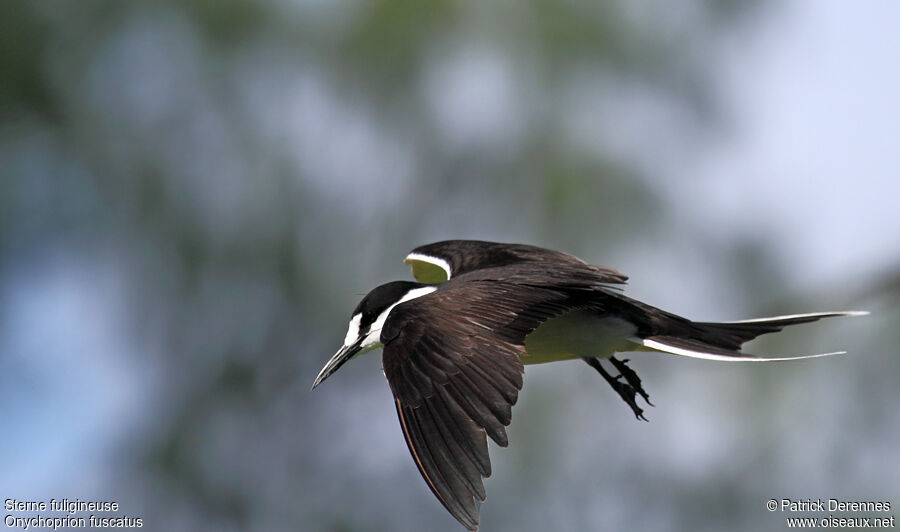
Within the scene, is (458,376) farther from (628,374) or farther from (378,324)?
(628,374)

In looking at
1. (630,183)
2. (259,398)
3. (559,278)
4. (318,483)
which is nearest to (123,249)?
(259,398)

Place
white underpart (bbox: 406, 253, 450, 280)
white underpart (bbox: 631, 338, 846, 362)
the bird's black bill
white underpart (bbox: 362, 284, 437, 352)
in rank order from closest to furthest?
white underpart (bbox: 631, 338, 846, 362) → the bird's black bill → white underpart (bbox: 362, 284, 437, 352) → white underpart (bbox: 406, 253, 450, 280)

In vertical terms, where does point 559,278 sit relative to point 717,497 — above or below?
above

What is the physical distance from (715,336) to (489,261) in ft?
3.91

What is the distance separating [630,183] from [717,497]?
4059 millimetres

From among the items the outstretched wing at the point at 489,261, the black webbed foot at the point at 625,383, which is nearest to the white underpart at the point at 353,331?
the outstretched wing at the point at 489,261

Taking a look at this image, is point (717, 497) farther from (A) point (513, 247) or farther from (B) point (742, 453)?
(A) point (513, 247)

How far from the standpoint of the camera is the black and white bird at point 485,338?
3.36 m

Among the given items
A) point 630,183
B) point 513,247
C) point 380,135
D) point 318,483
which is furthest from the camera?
point 380,135

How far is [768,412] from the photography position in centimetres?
1295

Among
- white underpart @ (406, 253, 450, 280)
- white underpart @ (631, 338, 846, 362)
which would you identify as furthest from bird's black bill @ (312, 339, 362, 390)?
white underpart @ (631, 338, 846, 362)

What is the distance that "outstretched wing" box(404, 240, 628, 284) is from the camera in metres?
4.68

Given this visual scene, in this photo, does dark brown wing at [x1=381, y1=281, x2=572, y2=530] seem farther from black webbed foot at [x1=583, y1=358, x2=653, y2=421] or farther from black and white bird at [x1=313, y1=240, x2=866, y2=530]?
black webbed foot at [x1=583, y1=358, x2=653, y2=421]

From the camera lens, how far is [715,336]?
4.54 meters
